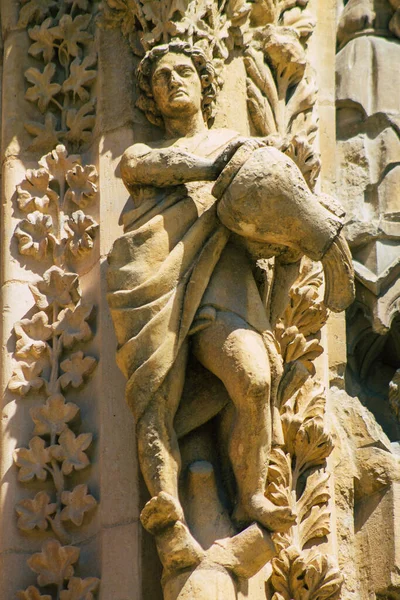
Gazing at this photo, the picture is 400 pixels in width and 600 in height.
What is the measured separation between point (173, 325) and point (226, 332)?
0.53ft

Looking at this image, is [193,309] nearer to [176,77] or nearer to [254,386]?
[254,386]

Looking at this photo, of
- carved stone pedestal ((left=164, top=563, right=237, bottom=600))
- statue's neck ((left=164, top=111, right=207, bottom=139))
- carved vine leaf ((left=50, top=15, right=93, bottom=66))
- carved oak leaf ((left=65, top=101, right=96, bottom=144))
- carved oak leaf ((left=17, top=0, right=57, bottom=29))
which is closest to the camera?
carved stone pedestal ((left=164, top=563, right=237, bottom=600))

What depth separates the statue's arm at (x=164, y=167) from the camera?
6520 millimetres

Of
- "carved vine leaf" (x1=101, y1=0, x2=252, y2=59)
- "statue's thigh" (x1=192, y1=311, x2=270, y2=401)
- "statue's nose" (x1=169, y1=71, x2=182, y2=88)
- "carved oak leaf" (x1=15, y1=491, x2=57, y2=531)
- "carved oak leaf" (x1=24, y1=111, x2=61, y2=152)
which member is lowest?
"carved oak leaf" (x1=15, y1=491, x2=57, y2=531)

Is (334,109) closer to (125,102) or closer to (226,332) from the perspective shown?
(125,102)

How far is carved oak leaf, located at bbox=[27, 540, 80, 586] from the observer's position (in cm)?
654

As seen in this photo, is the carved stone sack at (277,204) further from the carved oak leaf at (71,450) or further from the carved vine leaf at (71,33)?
the carved vine leaf at (71,33)

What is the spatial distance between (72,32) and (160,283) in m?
1.26

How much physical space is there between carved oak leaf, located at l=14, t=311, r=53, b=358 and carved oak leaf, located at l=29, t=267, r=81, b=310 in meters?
0.05

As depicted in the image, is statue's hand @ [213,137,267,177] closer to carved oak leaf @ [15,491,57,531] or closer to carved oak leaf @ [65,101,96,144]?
carved oak leaf @ [65,101,96,144]

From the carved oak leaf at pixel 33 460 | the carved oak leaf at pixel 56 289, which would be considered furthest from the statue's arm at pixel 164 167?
the carved oak leaf at pixel 33 460

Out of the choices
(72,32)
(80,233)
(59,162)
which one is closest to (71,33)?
(72,32)

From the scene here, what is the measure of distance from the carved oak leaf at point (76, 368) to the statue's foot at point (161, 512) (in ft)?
2.27

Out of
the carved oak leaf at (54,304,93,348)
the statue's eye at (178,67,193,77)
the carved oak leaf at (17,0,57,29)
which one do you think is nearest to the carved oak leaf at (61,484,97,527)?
the carved oak leaf at (54,304,93,348)
